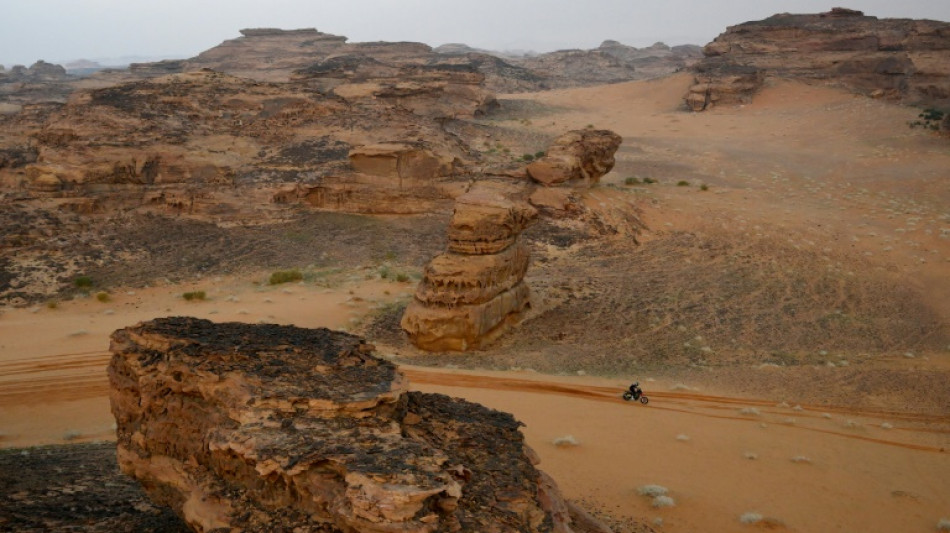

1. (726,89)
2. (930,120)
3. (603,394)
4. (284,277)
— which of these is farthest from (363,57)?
(603,394)

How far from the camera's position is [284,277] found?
61.1 ft

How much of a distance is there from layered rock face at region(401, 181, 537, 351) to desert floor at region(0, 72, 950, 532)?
0.98m

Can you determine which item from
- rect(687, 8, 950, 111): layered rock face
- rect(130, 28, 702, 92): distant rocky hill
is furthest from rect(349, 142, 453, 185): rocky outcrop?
rect(130, 28, 702, 92): distant rocky hill

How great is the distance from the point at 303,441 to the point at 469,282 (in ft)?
31.3

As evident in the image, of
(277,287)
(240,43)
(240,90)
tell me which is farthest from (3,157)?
(240,43)

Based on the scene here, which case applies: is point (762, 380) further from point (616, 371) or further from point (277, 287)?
point (277, 287)

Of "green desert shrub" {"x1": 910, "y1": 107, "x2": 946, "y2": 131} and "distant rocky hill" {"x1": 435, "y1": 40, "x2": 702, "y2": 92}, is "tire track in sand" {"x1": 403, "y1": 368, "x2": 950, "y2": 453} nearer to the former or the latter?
"green desert shrub" {"x1": 910, "y1": 107, "x2": 946, "y2": 131}

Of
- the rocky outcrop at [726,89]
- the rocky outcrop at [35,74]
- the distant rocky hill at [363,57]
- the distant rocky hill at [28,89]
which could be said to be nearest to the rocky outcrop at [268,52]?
the distant rocky hill at [363,57]

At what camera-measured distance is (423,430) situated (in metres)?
5.78

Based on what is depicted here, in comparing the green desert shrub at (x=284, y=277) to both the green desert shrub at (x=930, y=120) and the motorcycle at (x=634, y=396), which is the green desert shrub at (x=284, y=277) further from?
the green desert shrub at (x=930, y=120)

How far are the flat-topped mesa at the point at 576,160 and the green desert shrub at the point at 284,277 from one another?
26.6 feet

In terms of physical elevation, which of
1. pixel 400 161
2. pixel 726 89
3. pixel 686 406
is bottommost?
pixel 686 406

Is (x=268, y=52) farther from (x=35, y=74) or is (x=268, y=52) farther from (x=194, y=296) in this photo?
(x=194, y=296)

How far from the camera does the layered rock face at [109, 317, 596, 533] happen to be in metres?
4.53
